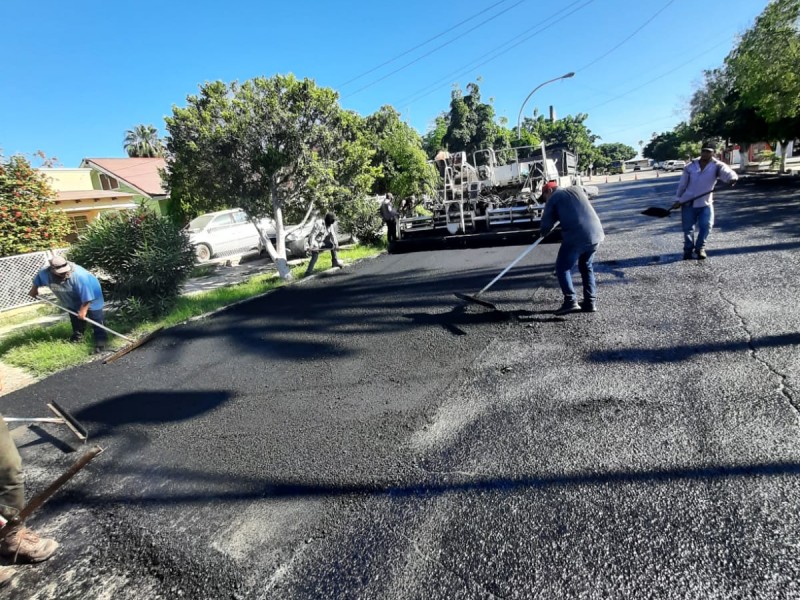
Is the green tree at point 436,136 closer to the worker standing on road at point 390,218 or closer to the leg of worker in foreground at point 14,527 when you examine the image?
the worker standing on road at point 390,218

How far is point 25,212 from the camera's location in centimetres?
1018

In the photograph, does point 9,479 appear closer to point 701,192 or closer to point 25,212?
point 701,192

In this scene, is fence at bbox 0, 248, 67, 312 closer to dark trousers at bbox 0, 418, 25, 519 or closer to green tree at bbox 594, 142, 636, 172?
dark trousers at bbox 0, 418, 25, 519

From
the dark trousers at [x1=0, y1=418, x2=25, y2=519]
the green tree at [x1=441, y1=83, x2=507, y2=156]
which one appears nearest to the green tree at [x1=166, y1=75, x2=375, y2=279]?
the dark trousers at [x1=0, y1=418, x2=25, y2=519]

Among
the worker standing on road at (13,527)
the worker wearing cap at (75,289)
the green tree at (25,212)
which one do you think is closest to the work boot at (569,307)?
the worker standing on road at (13,527)

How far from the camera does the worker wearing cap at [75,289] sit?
17.9ft

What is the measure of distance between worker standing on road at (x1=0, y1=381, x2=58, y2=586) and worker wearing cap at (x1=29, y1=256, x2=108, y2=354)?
12.4 ft

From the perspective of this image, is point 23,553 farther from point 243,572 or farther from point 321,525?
point 321,525

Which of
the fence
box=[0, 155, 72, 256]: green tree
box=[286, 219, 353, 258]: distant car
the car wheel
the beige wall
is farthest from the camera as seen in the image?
the beige wall

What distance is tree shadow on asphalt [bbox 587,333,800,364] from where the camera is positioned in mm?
3420

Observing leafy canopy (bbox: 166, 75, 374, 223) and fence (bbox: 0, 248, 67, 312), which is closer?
leafy canopy (bbox: 166, 75, 374, 223)

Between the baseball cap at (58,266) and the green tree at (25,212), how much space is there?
651 cm

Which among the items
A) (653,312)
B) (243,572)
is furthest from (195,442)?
(653,312)

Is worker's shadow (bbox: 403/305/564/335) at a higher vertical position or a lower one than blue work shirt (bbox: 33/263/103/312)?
lower
